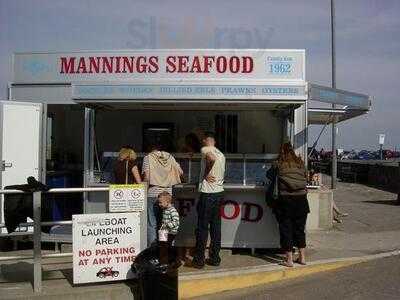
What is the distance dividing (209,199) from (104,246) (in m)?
1.59

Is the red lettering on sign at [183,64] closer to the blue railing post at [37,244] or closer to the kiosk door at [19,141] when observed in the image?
the kiosk door at [19,141]

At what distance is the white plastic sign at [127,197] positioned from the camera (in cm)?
684

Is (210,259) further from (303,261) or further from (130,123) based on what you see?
(130,123)

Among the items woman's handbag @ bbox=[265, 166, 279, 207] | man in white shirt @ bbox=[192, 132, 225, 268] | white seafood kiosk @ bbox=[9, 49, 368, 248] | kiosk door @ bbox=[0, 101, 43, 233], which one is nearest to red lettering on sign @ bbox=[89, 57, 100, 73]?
white seafood kiosk @ bbox=[9, 49, 368, 248]

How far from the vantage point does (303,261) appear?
7977 mm

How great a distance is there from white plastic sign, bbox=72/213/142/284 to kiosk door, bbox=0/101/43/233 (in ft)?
10.4

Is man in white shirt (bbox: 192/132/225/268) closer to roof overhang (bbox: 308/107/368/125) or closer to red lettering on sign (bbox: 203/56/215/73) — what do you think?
red lettering on sign (bbox: 203/56/215/73)

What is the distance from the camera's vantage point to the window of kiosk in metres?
9.38

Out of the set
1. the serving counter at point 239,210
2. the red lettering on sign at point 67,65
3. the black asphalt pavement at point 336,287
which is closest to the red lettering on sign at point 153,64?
the red lettering on sign at point 67,65

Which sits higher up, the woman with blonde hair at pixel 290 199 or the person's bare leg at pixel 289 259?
the woman with blonde hair at pixel 290 199

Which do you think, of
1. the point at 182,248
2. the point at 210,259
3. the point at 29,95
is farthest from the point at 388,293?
the point at 29,95

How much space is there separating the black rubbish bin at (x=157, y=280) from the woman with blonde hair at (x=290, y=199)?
77.2 inches

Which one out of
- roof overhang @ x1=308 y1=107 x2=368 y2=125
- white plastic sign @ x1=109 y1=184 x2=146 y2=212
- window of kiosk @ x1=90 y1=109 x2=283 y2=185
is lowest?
white plastic sign @ x1=109 y1=184 x2=146 y2=212

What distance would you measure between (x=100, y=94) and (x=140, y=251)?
94.3 inches
